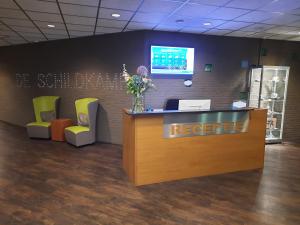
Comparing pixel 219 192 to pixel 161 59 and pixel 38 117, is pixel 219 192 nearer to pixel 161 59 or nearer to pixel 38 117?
pixel 161 59

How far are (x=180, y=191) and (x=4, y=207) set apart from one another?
242 centimetres

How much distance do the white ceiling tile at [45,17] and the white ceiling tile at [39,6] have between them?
9.0 inches

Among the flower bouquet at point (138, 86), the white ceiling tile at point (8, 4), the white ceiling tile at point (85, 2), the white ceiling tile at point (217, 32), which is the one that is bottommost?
the flower bouquet at point (138, 86)

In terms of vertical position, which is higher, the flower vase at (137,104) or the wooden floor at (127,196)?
the flower vase at (137,104)

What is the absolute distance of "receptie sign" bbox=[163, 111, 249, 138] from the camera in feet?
11.4

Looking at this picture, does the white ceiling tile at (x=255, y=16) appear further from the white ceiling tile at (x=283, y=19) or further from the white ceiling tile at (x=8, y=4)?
the white ceiling tile at (x=8, y=4)

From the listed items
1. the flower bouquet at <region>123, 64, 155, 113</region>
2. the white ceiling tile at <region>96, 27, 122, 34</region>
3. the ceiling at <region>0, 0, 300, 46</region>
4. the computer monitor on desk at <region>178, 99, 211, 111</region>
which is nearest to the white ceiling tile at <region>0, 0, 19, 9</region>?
the ceiling at <region>0, 0, 300, 46</region>

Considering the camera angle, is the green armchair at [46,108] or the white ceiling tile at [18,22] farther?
the green armchair at [46,108]

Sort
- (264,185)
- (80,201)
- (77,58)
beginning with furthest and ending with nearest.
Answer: (77,58) → (264,185) → (80,201)

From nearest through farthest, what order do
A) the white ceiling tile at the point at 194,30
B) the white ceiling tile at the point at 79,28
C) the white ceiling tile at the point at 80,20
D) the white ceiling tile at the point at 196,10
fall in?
the white ceiling tile at the point at 196,10
the white ceiling tile at the point at 80,20
the white ceiling tile at the point at 79,28
the white ceiling tile at the point at 194,30

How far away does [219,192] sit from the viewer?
3281 mm

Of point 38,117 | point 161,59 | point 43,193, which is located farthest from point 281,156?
point 38,117

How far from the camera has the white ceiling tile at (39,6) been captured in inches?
132

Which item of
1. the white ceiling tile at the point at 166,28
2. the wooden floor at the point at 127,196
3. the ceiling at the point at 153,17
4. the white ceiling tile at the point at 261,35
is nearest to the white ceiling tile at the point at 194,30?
the ceiling at the point at 153,17
